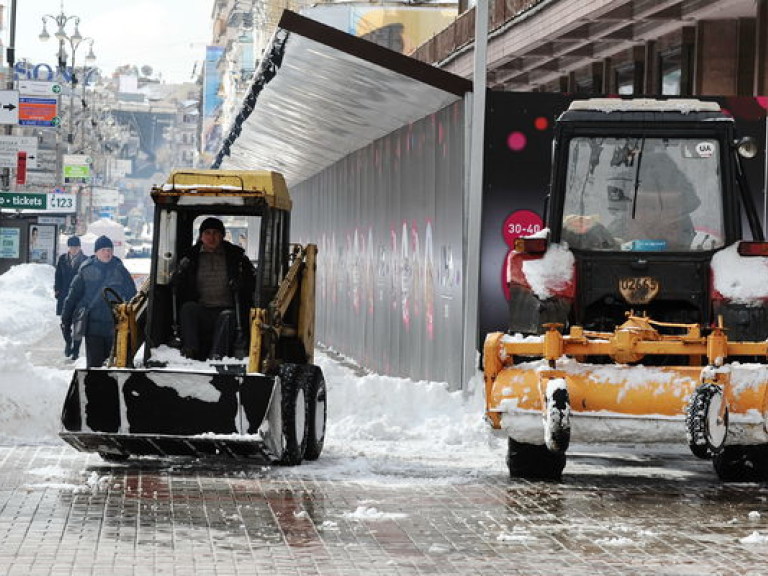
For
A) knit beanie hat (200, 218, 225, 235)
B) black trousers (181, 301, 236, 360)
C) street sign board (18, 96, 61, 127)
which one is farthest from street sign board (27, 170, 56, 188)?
black trousers (181, 301, 236, 360)

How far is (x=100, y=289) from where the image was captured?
67.7 feet

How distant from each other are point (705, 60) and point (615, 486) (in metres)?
12.4

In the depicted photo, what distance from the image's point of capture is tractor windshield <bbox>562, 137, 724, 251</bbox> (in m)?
13.3

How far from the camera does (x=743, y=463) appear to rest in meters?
12.9

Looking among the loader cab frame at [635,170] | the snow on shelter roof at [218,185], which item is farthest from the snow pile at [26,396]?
the loader cab frame at [635,170]

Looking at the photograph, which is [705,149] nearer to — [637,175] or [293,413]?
[637,175]

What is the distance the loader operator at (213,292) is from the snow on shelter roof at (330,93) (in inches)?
145

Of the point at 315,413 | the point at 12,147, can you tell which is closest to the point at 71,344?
the point at 315,413

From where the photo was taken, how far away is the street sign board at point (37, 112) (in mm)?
45125

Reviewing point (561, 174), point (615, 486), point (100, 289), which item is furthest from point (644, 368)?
point (100, 289)

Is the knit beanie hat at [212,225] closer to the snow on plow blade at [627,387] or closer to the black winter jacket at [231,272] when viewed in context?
the black winter jacket at [231,272]

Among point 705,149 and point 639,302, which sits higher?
point 705,149

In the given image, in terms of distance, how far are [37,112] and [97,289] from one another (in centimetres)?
2590

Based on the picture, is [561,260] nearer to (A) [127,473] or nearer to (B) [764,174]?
(A) [127,473]
